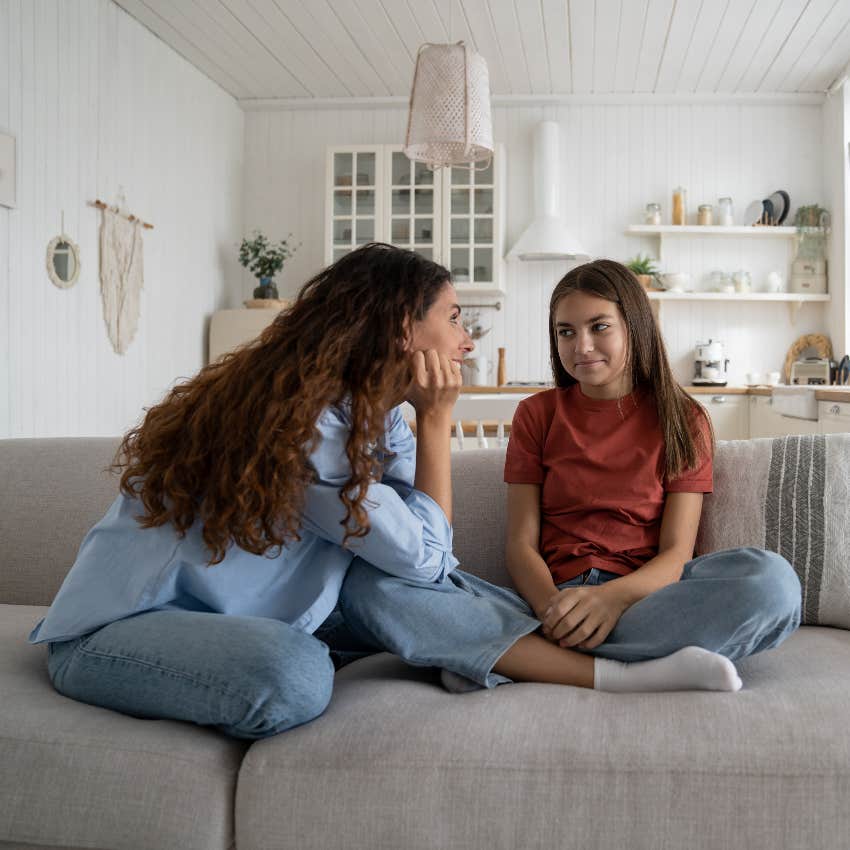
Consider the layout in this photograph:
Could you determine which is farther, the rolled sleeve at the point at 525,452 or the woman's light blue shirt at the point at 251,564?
the rolled sleeve at the point at 525,452

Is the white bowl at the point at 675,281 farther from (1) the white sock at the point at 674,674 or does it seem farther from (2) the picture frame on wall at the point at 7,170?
(1) the white sock at the point at 674,674

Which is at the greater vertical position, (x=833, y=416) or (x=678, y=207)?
(x=678, y=207)

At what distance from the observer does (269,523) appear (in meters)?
1.36

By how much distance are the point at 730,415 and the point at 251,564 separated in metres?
4.49

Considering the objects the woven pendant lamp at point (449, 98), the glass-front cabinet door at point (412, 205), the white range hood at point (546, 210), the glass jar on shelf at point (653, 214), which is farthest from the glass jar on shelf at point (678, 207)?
the woven pendant lamp at point (449, 98)

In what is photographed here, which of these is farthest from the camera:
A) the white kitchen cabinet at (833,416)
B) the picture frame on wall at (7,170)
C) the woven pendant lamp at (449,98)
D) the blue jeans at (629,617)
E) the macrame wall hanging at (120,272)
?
the macrame wall hanging at (120,272)

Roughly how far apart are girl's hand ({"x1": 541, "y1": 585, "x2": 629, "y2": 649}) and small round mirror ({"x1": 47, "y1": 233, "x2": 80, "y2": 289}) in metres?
3.20

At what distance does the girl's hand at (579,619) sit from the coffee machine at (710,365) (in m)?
4.36

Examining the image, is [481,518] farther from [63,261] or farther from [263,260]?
[263,260]

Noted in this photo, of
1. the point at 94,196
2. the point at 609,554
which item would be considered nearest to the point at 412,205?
the point at 94,196

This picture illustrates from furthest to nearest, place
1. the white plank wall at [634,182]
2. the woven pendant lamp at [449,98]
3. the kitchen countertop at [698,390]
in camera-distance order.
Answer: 1. the white plank wall at [634,182]
2. the kitchen countertop at [698,390]
3. the woven pendant lamp at [449,98]

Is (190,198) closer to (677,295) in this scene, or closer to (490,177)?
(490,177)

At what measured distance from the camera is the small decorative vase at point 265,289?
19.1 ft

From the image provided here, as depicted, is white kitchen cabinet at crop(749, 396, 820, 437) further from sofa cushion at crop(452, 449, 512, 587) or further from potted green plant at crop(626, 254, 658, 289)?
sofa cushion at crop(452, 449, 512, 587)
